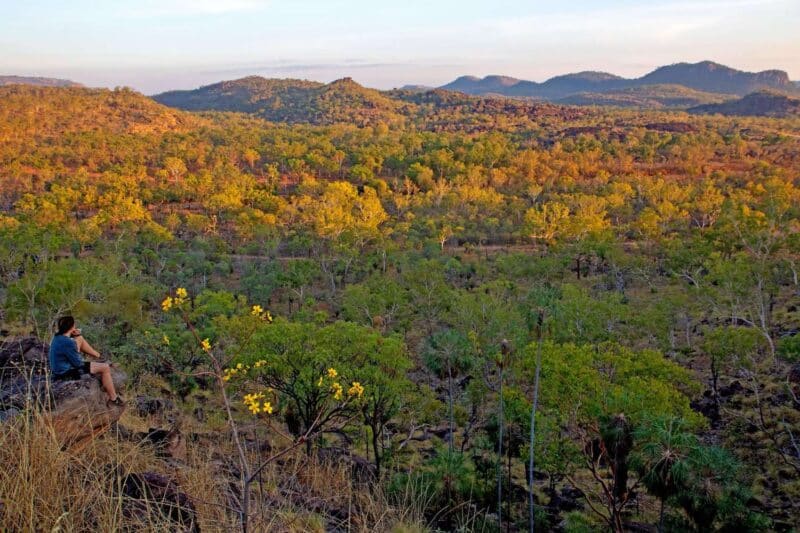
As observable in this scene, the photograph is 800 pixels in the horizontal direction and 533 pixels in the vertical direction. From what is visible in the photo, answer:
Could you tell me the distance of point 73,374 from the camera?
21.5 ft

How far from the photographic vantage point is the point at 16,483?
3.03 metres

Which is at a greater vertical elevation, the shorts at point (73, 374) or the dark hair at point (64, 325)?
the dark hair at point (64, 325)

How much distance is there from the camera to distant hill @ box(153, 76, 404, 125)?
14400 cm

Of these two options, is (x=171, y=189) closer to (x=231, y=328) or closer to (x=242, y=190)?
(x=242, y=190)

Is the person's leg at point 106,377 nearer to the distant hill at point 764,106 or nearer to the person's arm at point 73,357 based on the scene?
the person's arm at point 73,357

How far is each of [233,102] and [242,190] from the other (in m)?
141

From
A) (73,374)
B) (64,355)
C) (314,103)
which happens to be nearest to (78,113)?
(314,103)

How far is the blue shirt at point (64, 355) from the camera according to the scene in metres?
6.52

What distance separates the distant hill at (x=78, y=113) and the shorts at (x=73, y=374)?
91421 millimetres

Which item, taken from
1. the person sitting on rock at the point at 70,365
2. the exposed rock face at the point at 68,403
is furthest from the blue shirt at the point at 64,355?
the exposed rock face at the point at 68,403

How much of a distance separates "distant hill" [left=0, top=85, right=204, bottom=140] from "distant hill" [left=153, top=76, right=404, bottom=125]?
38.5 metres

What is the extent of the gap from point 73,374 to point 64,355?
257 millimetres

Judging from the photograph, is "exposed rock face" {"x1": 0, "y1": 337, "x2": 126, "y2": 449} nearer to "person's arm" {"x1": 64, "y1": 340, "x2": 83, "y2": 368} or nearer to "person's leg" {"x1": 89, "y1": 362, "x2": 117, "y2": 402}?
"person's leg" {"x1": 89, "y1": 362, "x2": 117, "y2": 402}

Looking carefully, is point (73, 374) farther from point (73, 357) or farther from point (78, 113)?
point (78, 113)
